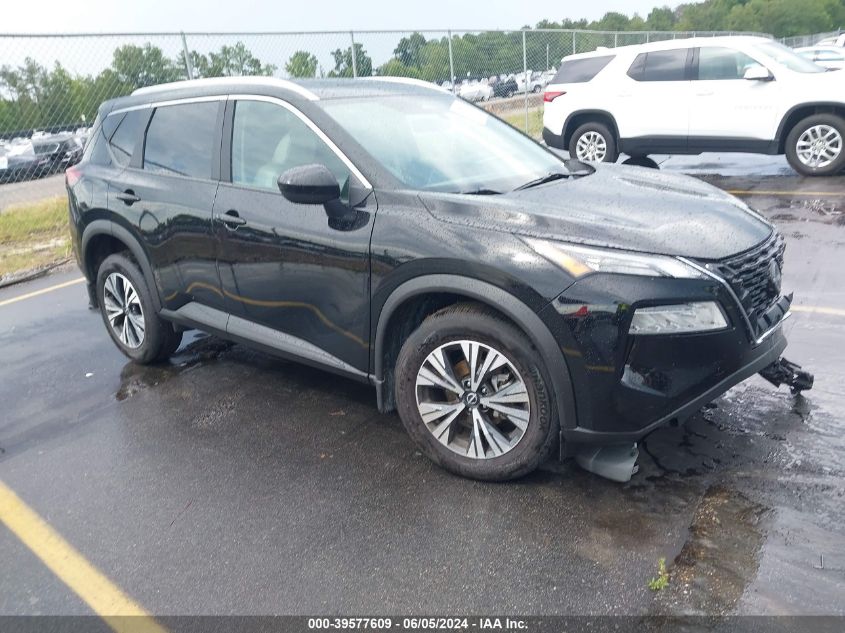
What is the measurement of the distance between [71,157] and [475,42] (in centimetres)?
979

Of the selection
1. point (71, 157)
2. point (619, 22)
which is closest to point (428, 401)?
point (71, 157)

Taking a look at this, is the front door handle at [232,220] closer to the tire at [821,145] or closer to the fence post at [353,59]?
the tire at [821,145]

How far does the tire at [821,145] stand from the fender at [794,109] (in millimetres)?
97

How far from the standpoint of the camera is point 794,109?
9.75 m

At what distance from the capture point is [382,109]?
4113mm

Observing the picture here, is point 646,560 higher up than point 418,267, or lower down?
lower down

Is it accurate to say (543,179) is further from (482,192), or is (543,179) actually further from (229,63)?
(229,63)

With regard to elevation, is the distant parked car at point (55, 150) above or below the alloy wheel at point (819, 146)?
above

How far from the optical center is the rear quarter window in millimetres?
11266

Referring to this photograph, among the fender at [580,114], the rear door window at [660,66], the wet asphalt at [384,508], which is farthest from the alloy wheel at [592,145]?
the wet asphalt at [384,508]

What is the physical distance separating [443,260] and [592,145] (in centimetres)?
881

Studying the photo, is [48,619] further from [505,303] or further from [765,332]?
[765,332]

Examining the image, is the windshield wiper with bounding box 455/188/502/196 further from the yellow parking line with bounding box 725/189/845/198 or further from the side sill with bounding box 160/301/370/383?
the yellow parking line with bounding box 725/189/845/198

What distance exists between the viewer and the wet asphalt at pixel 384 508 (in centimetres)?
271
